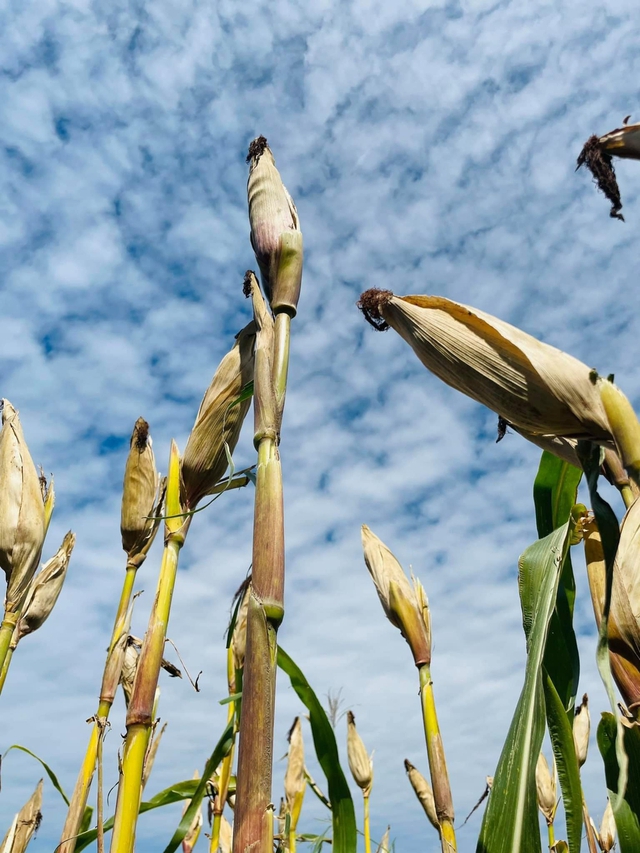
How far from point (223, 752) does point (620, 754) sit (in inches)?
35.4

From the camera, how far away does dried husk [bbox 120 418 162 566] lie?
1.74 m

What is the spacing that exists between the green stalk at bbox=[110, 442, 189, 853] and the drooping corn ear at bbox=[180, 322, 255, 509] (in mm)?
82

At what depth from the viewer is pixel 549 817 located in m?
3.29

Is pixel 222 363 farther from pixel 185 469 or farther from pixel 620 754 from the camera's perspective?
pixel 620 754

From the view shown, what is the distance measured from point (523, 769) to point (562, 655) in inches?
15.1

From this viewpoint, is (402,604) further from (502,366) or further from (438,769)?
(502,366)

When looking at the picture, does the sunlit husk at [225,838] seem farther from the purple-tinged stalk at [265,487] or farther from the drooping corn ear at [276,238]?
the drooping corn ear at [276,238]

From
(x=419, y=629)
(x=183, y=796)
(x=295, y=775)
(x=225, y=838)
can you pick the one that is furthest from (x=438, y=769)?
(x=295, y=775)

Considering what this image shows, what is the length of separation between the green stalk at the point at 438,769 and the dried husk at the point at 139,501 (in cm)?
105

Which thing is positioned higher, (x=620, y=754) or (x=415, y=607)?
(x=415, y=607)

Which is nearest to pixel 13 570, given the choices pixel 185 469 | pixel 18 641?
pixel 18 641

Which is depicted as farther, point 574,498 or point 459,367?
point 574,498

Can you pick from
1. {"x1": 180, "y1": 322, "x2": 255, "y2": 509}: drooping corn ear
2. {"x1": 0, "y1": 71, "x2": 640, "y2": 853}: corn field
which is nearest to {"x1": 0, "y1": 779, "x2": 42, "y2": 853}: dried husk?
{"x1": 0, "y1": 71, "x2": 640, "y2": 853}: corn field

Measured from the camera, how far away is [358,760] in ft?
14.0
